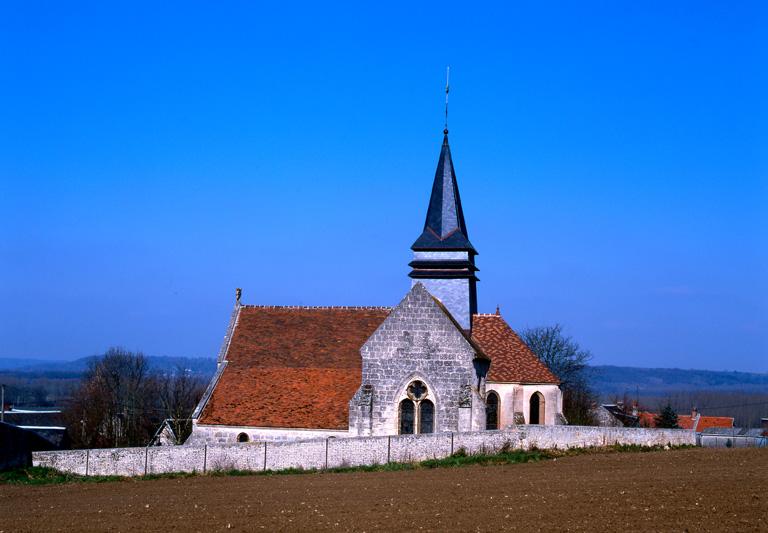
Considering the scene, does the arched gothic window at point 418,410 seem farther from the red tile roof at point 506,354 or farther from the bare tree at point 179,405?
the bare tree at point 179,405

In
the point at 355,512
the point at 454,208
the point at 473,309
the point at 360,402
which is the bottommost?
the point at 355,512

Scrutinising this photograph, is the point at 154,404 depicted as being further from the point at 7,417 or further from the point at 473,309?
the point at 473,309

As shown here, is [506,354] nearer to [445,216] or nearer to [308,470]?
[445,216]

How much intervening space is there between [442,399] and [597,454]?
5.79 m

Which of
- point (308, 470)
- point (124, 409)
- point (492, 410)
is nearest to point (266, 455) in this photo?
point (308, 470)

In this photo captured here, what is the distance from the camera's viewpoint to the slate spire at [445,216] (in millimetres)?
40469

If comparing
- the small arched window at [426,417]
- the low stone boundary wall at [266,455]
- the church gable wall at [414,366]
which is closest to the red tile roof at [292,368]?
the church gable wall at [414,366]

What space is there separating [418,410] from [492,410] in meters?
3.97

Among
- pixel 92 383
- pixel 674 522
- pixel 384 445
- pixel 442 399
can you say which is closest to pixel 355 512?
pixel 674 522

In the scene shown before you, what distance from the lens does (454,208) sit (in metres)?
41.2

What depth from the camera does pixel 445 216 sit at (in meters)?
41.2

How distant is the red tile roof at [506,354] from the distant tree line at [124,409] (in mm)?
14816

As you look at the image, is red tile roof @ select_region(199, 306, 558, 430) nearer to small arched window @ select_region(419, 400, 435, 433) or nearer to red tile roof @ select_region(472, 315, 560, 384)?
red tile roof @ select_region(472, 315, 560, 384)

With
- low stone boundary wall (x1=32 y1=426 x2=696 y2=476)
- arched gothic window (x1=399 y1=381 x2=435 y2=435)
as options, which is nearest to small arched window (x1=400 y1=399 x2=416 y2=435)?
arched gothic window (x1=399 y1=381 x2=435 y2=435)
